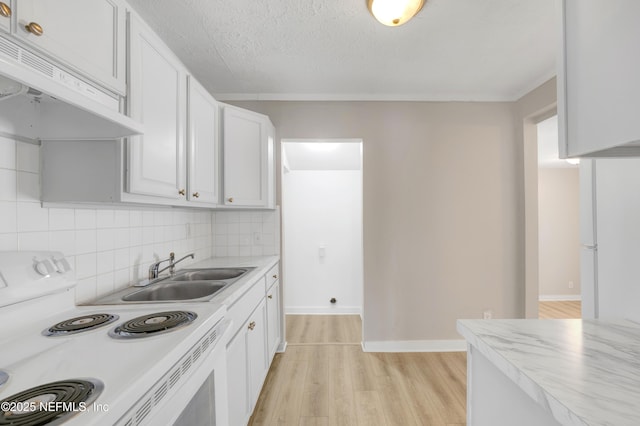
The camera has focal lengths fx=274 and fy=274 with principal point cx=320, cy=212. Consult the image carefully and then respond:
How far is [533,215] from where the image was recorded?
2.62 m

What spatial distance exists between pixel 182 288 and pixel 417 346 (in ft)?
7.16

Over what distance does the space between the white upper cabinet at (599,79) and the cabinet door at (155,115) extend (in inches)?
56.7

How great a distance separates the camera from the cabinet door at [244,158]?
7.02ft

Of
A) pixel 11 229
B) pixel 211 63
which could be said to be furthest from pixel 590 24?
pixel 211 63

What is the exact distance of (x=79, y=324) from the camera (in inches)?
36.2

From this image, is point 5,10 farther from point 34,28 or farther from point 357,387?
point 357,387

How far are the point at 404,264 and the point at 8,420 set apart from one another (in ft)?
8.48

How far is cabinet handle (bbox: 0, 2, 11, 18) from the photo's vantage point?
0.61m

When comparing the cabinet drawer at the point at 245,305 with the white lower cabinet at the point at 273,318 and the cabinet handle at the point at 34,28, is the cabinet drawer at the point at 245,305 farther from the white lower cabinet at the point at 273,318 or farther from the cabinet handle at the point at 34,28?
the cabinet handle at the point at 34,28

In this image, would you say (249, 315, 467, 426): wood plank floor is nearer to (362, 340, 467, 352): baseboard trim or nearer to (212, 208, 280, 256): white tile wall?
(362, 340, 467, 352): baseboard trim

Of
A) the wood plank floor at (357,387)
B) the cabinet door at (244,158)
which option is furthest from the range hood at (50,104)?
the wood plank floor at (357,387)

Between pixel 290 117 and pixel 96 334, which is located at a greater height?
pixel 290 117

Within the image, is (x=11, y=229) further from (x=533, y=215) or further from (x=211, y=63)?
(x=533, y=215)

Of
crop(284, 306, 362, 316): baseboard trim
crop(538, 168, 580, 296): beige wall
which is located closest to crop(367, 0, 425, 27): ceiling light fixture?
crop(284, 306, 362, 316): baseboard trim
